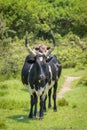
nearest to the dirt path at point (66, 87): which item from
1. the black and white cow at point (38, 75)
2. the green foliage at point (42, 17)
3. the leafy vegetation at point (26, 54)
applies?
the leafy vegetation at point (26, 54)

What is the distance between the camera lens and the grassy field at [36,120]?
15.1m

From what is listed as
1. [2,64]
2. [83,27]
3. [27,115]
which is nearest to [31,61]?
[27,115]

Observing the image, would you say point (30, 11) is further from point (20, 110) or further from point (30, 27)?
point (20, 110)

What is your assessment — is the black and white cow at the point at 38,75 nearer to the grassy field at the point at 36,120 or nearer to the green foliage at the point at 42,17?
the grassy field at the point at 36,120

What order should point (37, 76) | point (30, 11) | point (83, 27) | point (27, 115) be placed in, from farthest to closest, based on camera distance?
point (83, 27), point (30, 11), point (27, 115), point (37, 76)

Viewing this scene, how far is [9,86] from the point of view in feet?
80.8

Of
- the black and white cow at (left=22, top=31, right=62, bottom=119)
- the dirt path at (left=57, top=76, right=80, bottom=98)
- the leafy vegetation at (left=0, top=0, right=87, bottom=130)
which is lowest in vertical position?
the dirt path at (left=57, top=76, right=80, bottom=98)

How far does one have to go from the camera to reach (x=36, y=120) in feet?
52.7

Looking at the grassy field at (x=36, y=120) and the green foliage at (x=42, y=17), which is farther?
the green foliage at (x=42, y=17)

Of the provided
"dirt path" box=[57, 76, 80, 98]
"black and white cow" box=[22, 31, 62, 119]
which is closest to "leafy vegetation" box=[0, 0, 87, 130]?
"dirt path" box=[57, 76, 80, 98]

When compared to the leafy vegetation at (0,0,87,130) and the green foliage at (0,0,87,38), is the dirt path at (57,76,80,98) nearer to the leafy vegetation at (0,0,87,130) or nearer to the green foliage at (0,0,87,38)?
the leafy vegetation at (0,0,87,130)

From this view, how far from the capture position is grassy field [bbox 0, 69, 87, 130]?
15.1m

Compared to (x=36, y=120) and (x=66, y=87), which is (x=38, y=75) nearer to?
(x=36, y=120)

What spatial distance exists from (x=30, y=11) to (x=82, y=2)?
1243 centimetres
